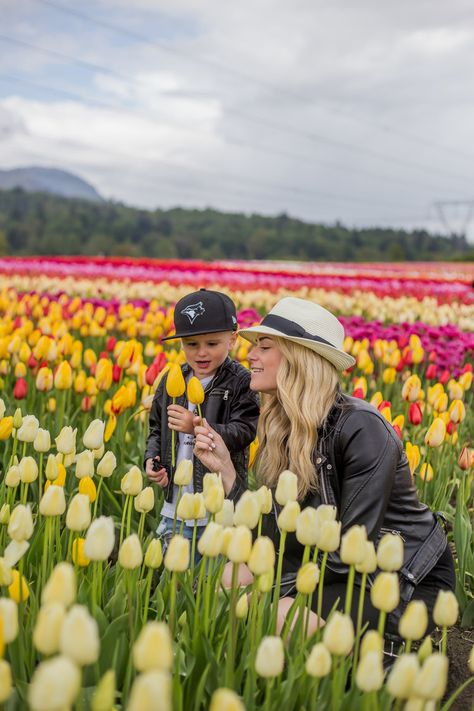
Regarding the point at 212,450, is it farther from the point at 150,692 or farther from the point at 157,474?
the point at 150,692

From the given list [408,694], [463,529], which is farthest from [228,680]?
[463,529]

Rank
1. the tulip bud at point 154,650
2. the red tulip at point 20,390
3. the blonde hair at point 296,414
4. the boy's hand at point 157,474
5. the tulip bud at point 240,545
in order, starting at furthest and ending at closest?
the red tulip at point 20,390, the boy's hand at point 157,474, the blonde hair at point 296,414, the tulip bud at point 240,545, the tulip bud at point 154,650

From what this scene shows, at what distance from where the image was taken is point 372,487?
271cm

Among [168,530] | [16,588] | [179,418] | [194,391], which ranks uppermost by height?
[194,391]

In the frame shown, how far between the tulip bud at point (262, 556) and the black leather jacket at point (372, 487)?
941mm

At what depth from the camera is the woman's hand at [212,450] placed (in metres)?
2.96

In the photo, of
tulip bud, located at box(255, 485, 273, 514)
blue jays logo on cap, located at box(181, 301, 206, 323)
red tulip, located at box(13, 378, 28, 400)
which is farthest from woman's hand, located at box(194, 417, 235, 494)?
red tulip, located at box(13, 378, 28, 400)

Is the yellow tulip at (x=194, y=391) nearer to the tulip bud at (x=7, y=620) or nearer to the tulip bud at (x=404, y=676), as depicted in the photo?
the tulip bud at (x=7, y=620)

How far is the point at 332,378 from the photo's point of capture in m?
2.97

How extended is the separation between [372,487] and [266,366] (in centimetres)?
60

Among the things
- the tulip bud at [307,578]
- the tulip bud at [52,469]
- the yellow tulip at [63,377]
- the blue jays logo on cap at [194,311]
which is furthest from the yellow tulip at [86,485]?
the yellow tulip at [63,377]

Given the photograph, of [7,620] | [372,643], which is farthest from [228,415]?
[7,620]

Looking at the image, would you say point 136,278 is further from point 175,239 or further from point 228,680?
point 175,239

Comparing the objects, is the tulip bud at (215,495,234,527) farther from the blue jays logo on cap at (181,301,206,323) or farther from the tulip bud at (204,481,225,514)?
the blue jays logo on cap at (181,301,206,323)
